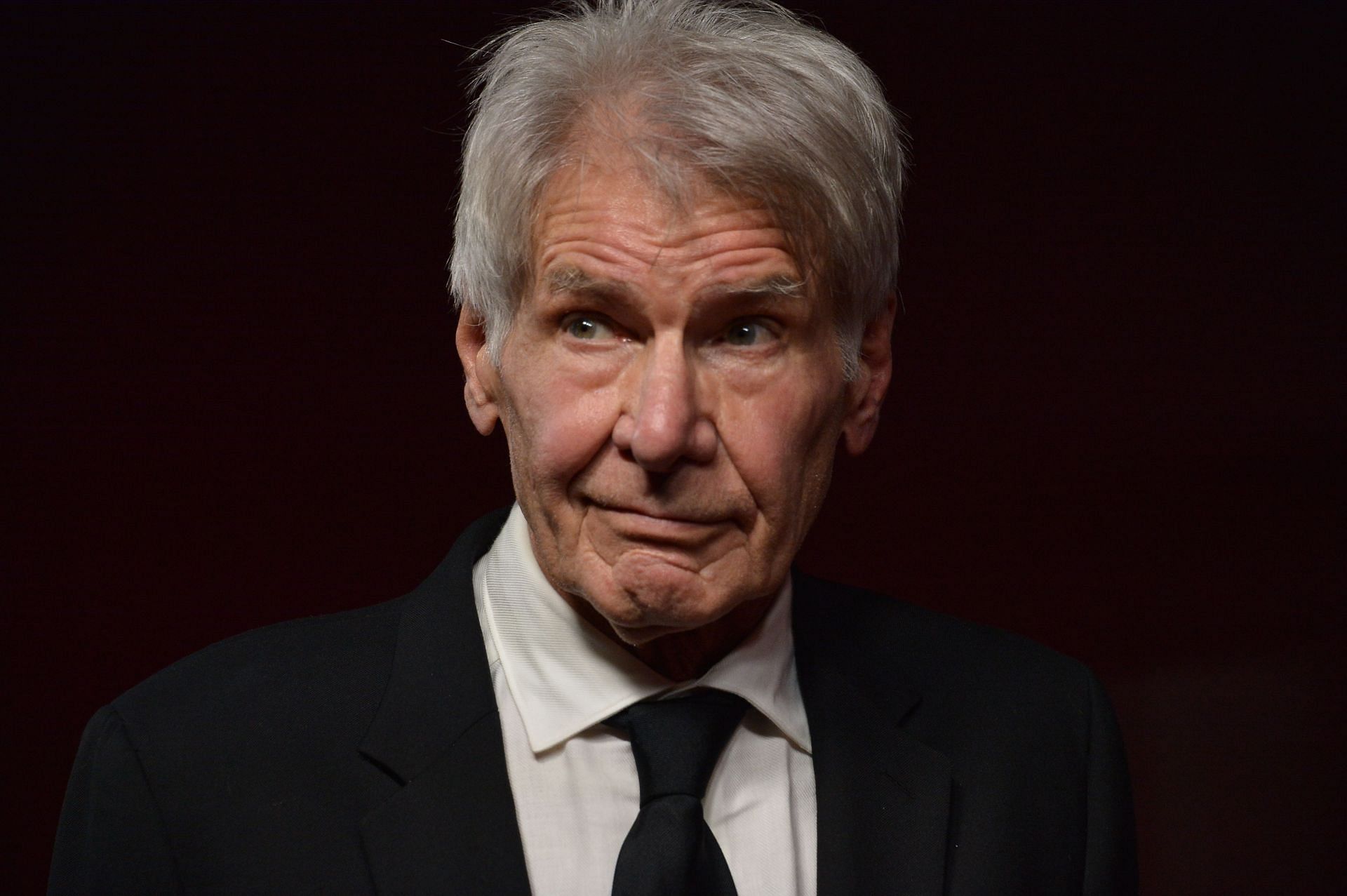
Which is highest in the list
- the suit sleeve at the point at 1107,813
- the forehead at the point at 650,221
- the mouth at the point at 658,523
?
the forehead at the point at 650,221

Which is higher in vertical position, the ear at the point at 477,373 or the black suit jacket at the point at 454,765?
the ear at the point at 477,373

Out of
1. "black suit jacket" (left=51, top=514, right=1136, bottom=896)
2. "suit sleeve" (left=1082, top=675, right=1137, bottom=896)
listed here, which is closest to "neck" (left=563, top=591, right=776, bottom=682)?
"black suit jacket" (left=51, top=514, right=1136, bottom=896)

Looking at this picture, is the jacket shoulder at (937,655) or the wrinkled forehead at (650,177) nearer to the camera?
the wrinkled forehead at (650,177)

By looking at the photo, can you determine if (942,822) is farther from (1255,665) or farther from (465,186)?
(1255,665)

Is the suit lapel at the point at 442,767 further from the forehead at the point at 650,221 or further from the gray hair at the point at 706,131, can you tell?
the forehead at the point at 650,221

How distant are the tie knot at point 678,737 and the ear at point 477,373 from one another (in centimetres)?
39

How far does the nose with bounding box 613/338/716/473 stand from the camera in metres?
1.86

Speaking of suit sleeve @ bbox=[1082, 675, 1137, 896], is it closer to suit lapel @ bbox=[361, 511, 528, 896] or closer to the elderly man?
the elderly man

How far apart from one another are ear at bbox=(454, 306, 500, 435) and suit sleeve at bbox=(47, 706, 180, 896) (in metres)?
0.54

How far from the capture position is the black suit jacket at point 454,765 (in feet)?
6.38

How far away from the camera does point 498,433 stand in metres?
3.16

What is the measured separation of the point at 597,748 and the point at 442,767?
0.18 metres

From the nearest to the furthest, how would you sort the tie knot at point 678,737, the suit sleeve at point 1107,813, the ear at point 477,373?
the tie knot at point 678,737
the ear at point 477,373
the suit sleeve at point 1107,813

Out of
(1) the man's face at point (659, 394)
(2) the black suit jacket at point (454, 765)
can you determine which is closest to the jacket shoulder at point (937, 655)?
(2) the black suit jacket at point (454, 765)
